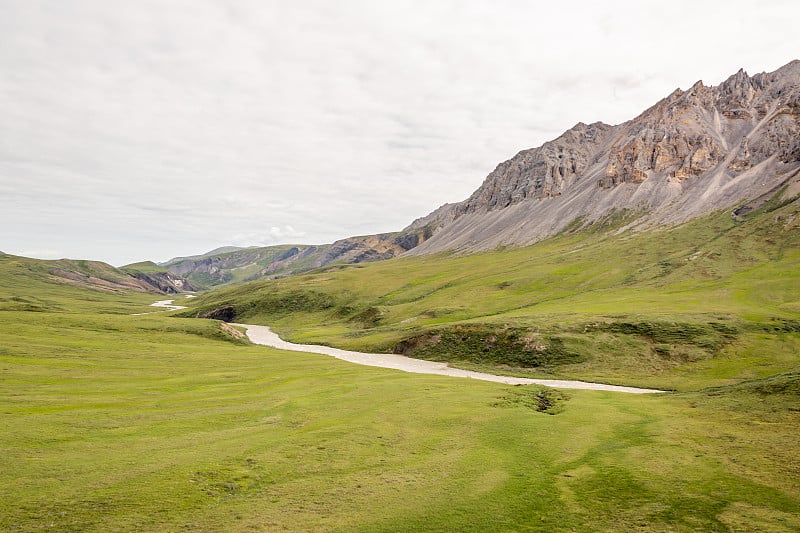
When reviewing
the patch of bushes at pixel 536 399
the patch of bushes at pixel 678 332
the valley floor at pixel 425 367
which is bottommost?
the valley floor at pixel 425 367

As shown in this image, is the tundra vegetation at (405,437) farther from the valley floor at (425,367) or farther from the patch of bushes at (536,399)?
the valley floor at (425,367)

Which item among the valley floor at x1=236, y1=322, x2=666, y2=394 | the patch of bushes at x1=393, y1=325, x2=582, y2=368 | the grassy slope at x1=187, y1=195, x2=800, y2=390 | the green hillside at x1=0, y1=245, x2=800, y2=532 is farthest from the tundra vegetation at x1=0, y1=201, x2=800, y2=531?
→ the valley floor at x1=236, y1=322, x2=666, y2=394

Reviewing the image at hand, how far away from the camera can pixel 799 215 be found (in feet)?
540

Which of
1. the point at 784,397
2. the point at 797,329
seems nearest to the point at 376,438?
the point at 784,397

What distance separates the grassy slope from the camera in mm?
76250

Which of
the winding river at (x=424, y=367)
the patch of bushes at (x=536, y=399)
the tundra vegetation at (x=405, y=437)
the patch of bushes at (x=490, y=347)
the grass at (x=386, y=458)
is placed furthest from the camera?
the patch of bushes at (x=490, y=347)

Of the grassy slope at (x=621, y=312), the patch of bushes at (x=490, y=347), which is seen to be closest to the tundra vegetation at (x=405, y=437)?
the patch of bushes at (x=490, y=347)

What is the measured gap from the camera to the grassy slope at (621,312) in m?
76.2

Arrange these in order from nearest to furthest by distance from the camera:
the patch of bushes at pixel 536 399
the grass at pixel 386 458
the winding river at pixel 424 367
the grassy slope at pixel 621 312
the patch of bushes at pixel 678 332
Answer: the grass at pixel 386 458
the patch of bushes at pixel 536 399
the winding river at pixel 424 367
the grassy slope at pixel 621 312
the patch of bushes at pixel 678 332

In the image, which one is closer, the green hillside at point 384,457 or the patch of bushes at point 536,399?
the green hillside at point 384,457

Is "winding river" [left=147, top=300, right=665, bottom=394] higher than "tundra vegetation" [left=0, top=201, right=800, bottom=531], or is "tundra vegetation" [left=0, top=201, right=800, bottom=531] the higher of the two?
"tundra vegetation" [left=0, top=201, right=800, bottom=531]

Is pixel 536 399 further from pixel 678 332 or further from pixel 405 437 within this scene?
pixel 678 332

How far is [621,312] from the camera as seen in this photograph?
98.0 metres

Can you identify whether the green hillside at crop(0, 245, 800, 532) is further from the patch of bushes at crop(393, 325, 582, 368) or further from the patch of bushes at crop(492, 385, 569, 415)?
the patch of bushes at crop(393, 325, 582, 368)
